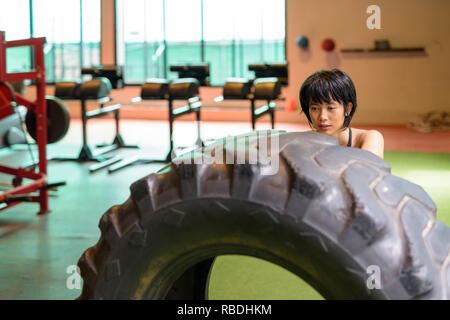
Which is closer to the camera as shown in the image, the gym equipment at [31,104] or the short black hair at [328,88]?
the short black hair at [328,88]

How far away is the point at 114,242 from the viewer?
818 mm

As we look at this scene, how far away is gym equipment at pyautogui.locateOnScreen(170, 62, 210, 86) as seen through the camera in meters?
6.50

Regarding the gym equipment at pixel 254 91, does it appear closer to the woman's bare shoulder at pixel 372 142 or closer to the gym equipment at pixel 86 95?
the gym equipment at pixel 86 95

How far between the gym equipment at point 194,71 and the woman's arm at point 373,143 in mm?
4931

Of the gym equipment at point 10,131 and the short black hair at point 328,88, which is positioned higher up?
the short black hair at point 328,88

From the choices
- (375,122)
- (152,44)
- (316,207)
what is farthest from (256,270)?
(152,44)

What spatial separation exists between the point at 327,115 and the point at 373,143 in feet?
0.55

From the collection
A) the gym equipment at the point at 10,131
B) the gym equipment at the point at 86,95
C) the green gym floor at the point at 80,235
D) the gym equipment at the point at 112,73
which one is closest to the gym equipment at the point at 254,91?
the green gym floor at the point at 80,235

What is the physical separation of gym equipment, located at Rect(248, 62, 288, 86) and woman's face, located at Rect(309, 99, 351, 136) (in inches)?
177

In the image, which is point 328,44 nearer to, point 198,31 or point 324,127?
point 198,31

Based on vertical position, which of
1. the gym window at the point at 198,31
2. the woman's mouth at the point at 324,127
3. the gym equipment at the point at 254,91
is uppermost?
the gym window at the point at 198,31

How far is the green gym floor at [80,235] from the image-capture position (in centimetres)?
228

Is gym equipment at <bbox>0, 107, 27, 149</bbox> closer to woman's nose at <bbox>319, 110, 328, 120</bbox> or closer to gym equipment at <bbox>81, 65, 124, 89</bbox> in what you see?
gym equipment at <bbox>81, 65, 124, 89</bbox>
